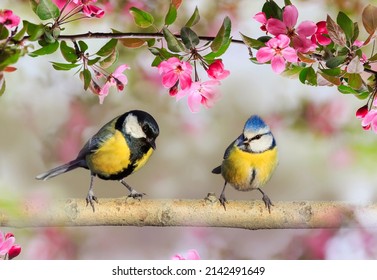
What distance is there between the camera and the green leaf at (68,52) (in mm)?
1100

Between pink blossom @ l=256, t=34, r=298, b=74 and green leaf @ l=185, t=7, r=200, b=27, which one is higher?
green leaf @ l=185, t=7, r=200, b=27

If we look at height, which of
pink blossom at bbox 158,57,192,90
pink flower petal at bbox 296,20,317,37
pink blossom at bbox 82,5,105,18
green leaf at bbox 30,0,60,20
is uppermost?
pink blossom at bbox 82,5,105,18

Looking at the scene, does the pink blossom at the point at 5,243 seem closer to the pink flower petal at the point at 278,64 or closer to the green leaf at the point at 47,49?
the green leaf at the point at 47,49

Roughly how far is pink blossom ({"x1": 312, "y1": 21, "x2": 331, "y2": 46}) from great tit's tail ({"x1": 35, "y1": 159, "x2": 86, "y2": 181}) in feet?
1.45

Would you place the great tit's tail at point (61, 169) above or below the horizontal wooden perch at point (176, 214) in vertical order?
above

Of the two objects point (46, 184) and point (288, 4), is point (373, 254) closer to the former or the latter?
point (288, 4)

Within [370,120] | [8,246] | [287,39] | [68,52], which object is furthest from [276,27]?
[8,246]

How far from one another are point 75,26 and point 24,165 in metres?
0.25

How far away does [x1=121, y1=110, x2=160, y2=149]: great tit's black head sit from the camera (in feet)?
3.74

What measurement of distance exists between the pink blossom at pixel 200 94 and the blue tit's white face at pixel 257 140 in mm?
81

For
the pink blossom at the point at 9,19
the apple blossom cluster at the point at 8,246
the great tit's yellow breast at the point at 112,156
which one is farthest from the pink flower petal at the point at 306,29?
the apple blossom cluster at the point at 8,246

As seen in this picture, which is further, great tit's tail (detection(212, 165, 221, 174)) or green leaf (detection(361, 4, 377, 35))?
A: great tit's tail (detection(212, 165, 221, 174))

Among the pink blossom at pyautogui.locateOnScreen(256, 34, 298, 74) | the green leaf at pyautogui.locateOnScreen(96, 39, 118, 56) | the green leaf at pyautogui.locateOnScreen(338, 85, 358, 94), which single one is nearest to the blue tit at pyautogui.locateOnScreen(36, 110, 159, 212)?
the green leaf at pyautogui.locateOnScreen(96, 39, 118, 56)

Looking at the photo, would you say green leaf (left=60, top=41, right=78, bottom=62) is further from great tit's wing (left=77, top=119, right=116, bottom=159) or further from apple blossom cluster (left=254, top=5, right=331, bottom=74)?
apple blossom cluster (left=254, top=5, right=331, bottom=74)
